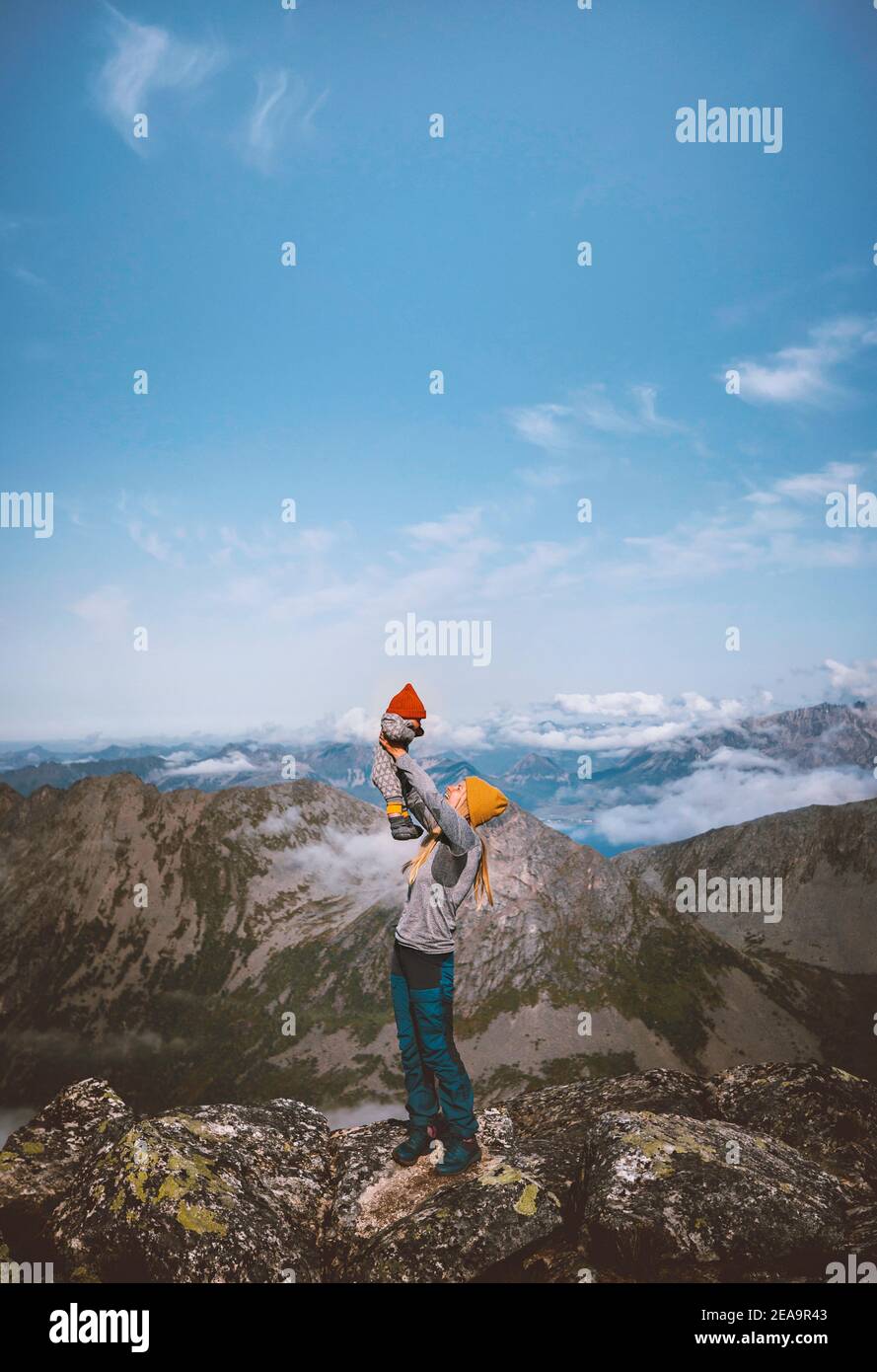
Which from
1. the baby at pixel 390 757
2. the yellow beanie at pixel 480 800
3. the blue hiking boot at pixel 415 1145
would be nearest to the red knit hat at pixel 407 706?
the baby at pixel 390 757

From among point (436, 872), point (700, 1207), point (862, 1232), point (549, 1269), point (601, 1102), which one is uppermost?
point (436, 872)

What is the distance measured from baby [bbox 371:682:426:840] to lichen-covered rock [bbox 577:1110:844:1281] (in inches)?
177

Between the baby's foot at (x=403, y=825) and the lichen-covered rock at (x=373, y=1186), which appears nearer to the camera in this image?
the lichen-covered rock at (x=373, y=1186)

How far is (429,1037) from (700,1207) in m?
3.44

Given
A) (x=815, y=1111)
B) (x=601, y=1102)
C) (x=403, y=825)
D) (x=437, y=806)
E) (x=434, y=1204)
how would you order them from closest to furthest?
(x=434, y=1204)
(x=437, y=806)
(x=403, y=825)
(x=815, y=1111)
(x=601, y=1102)

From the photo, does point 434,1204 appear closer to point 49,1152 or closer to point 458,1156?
point 458,1156

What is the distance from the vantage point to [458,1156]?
32.7 feet

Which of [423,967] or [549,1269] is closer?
[549,1269]

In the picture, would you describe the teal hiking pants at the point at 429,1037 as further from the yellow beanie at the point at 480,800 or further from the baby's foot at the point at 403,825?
the yellow beanie at the point at 480,800

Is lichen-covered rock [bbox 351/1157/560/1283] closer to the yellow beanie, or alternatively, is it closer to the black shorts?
the black shorts

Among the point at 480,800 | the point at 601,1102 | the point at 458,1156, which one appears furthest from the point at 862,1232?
the point at 480,800

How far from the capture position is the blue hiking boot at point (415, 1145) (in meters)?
10.2

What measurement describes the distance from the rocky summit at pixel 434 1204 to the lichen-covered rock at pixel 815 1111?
0.04 meters
